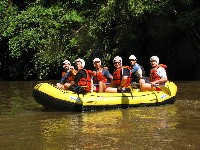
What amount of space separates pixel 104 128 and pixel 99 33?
40.9 feet

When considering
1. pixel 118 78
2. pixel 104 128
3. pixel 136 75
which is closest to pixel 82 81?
pixel 118 78

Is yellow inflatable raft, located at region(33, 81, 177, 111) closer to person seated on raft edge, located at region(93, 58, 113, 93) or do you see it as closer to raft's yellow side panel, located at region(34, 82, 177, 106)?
raft's yellow side panel, located at region(34, 82, 177, 106)

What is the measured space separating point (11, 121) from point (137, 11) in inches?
406

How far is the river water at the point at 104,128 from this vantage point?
584cm

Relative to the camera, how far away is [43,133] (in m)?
6.71

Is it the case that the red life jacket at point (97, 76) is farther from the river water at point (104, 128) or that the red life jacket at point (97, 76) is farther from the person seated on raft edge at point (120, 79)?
the river water at point (104, 128)

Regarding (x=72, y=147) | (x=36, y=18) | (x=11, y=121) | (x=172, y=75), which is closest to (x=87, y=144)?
(x=72, y=147)

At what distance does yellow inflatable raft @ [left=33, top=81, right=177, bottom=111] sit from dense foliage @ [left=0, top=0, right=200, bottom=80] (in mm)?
7873

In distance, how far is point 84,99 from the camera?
29.4 feet

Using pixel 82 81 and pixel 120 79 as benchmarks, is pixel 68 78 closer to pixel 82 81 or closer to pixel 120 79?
pixel 82 81

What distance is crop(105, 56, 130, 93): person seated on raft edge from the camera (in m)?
9.59

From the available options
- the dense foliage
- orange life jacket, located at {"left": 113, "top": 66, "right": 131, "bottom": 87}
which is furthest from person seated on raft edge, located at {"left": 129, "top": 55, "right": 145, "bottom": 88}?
the dense foliage

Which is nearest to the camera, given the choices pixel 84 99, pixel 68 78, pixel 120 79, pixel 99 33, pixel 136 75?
pixel 84 99

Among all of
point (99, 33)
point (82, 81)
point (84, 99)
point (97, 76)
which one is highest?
point (99, 33)
